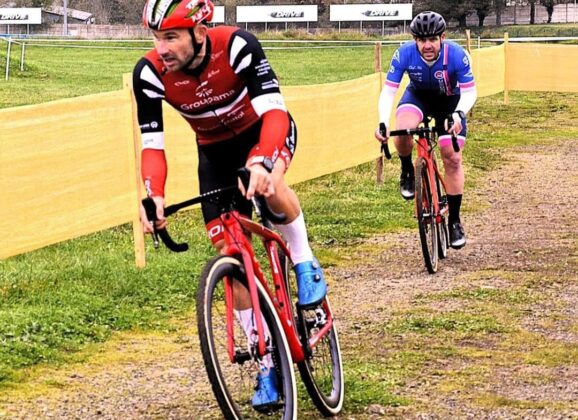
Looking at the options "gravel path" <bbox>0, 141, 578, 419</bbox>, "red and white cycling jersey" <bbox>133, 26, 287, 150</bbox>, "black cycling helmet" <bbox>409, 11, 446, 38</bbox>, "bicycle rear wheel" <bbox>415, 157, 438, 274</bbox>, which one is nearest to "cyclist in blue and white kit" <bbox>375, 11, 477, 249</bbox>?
"black cycling helmet" <bbox>409, 11, 446, 38</bbox>

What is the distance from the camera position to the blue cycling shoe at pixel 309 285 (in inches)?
214

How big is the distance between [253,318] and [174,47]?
1149mm

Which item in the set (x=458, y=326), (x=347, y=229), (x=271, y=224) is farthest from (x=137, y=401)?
(x=347, y=229)

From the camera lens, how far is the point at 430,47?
30.8 ft

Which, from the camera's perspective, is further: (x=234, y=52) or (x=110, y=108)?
(x=110, y=108)

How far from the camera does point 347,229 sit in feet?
37.3

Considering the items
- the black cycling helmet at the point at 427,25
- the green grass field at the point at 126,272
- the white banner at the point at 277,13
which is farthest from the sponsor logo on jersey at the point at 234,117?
the white banner at the point at 277,13

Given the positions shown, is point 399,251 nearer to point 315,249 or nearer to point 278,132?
point 315,249

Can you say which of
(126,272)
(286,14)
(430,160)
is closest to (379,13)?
(286,14)

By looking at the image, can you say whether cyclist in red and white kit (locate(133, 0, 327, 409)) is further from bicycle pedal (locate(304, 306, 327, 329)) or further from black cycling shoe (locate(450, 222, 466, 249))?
black cycling shoe (locate(450, 222, 466, 249))

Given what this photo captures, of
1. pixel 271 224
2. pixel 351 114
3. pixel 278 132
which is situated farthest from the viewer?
pixel 351 114

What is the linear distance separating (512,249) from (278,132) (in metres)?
5.70

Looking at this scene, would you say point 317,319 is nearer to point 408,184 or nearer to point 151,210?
point 151,210

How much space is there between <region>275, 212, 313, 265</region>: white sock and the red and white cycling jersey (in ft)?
1.67
